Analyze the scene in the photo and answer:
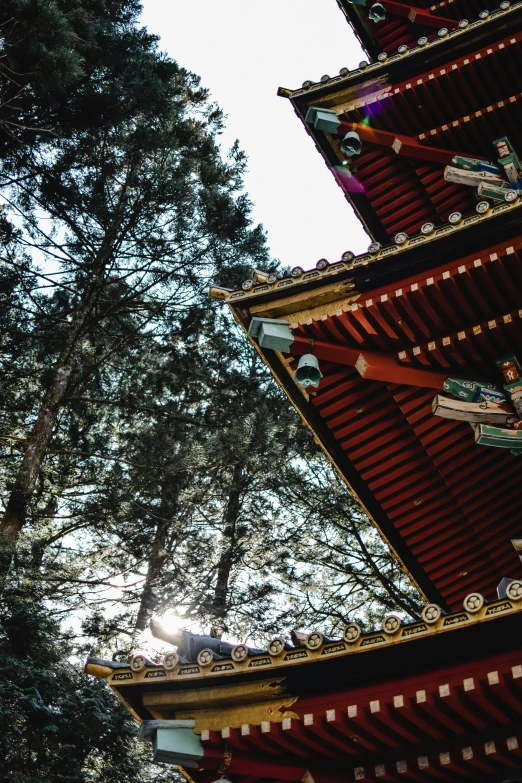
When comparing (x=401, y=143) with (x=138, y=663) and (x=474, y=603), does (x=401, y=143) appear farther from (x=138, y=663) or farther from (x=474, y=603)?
(x=138, y=663)

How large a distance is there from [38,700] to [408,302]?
5.44 meters

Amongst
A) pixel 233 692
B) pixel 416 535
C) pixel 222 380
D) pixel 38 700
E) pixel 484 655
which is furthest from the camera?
pixel 222 380

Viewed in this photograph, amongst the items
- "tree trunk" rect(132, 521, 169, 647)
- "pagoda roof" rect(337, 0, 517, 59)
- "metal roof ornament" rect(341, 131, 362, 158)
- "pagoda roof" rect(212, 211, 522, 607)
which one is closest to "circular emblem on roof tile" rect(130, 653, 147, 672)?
"pagoda roof" rect(212, 211, 522, 607)

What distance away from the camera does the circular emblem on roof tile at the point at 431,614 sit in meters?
4.35

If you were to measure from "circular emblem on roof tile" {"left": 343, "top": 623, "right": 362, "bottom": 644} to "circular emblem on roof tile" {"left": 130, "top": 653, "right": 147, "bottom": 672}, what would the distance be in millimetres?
1252

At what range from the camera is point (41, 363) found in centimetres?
1370

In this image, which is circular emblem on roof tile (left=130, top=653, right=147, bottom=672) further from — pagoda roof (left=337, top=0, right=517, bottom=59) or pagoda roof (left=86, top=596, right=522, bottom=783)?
pagoda roof (left=337, top=0, right=517, bottom=59)

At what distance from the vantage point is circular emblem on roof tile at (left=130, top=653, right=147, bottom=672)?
473cm

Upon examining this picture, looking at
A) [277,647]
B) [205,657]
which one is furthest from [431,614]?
[205,657]

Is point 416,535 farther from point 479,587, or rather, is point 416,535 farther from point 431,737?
point 431,737

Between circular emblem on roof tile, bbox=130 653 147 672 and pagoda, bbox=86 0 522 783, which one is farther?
circular emblem on roof tile, bbox=130 653 147 672

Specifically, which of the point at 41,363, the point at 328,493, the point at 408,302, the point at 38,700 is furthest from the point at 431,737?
the point at 41,363

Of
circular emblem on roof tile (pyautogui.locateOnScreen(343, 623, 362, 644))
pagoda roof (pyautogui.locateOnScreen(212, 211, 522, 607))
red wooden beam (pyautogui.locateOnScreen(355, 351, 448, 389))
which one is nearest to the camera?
circular emblem on roof tile (pyautogui.locateOnScreen(343, 623, 362, 644))

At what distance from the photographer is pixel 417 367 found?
5926 mm
